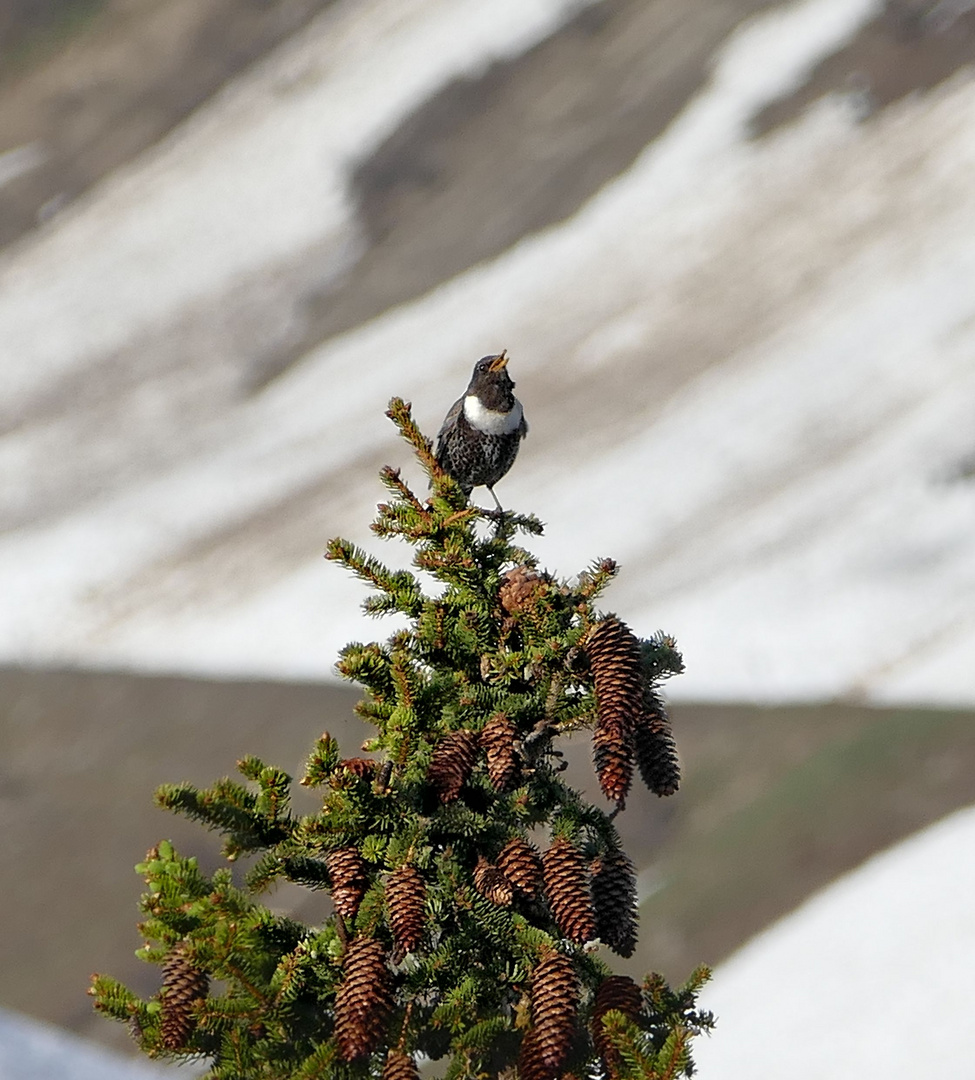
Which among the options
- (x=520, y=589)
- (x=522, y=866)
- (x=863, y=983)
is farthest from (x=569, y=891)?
(x=863, y=983)

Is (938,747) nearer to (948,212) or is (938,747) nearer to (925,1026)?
(925,1026)

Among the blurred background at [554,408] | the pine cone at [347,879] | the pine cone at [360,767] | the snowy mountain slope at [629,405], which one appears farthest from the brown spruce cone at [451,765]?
the snowy mountain slope at [629,405]

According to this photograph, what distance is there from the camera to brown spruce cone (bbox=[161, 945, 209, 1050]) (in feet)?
10.3

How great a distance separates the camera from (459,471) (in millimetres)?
6781

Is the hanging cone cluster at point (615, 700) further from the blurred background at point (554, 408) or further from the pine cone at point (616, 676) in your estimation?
the blurred background at point (554, 408)

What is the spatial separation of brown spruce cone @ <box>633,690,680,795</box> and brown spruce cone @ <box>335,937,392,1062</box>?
0.87 m

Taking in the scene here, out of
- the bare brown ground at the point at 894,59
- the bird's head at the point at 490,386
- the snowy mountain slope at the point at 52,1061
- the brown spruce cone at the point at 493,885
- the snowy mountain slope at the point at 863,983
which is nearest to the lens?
the brown spruce cone at the point at 493,885

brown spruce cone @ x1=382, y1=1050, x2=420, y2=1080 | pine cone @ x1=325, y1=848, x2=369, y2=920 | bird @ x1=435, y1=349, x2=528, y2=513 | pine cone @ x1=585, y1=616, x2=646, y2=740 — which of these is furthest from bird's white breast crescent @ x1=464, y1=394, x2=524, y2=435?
brown spruce cone @ x1=382, y1=1050, x2=420, y2=1080

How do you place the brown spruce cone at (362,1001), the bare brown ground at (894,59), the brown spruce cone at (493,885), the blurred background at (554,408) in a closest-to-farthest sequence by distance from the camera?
the brown spruce cone at (362,1001)
the brown spruce cone at (493,885)
the blurred background at (554,408)
the bare brown ground at (894,59)

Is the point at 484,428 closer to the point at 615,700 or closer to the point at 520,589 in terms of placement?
the point at 520,589

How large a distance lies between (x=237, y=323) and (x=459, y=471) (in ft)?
53.2

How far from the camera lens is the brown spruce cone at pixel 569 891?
10.6 ft

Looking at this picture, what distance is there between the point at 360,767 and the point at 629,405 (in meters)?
17.2

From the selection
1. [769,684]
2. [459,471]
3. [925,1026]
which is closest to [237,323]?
[769,684]
